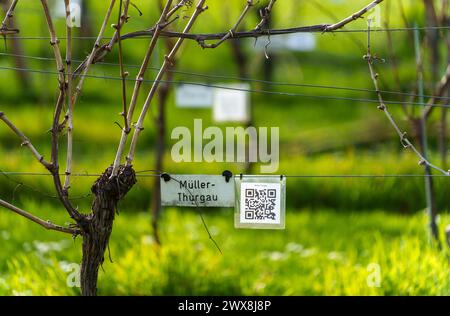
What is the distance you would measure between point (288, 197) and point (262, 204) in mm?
3166

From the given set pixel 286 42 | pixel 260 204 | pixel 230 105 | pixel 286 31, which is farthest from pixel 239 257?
pixel 286 42

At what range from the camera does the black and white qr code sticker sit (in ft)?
7.16

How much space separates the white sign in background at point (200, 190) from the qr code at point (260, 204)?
0.05 meters

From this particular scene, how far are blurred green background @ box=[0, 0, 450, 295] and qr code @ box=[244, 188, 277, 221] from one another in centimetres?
47

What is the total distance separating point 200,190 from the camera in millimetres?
2201

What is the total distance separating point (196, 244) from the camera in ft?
14.5

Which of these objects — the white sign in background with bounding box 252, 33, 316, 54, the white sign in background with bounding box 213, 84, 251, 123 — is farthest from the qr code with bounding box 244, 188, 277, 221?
the white sign in background with bounding box 252, 33, 316, 54

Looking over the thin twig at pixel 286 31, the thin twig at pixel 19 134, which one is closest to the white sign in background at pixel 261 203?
the thin twig at pixel 286 31

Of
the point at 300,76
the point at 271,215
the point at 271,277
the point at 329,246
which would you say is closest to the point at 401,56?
the point at 300,76

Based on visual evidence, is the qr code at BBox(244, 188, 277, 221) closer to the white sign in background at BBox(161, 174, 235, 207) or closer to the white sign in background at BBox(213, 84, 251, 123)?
the white sign in background at BBox(161, 174, 235, 207)

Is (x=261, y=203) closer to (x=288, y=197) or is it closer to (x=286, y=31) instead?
(x=286, y=31)

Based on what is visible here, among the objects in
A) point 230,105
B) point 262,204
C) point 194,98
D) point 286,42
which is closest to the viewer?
point 262,204

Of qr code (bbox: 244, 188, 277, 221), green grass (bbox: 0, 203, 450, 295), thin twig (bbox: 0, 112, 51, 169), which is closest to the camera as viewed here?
thin twig (bbox: 0, 112, 51, 169)

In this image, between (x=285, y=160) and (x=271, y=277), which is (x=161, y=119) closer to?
(x=271, y=277)
